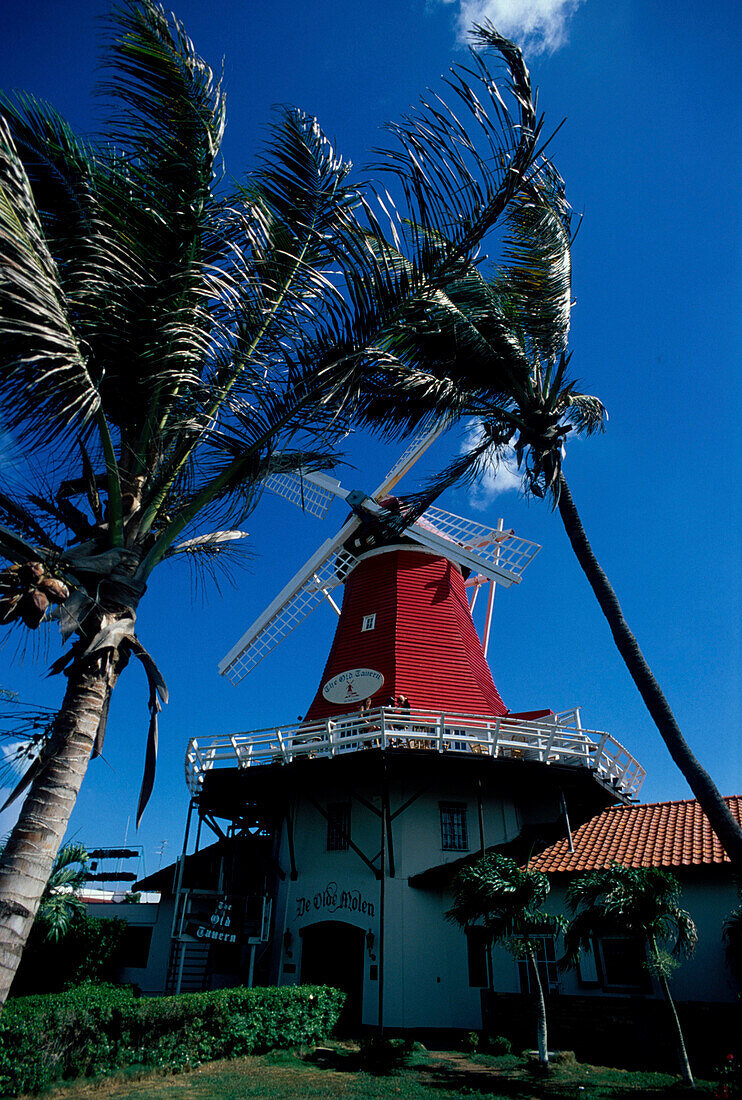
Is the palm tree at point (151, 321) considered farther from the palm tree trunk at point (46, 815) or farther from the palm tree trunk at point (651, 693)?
the palm tree trunk at point (651, 693)

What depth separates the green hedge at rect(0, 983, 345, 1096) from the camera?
8.78 meters

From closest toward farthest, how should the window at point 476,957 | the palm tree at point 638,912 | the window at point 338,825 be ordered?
1. the palm tree at point 638,912
2. the window at point 476,957
3. the window at point 338,825

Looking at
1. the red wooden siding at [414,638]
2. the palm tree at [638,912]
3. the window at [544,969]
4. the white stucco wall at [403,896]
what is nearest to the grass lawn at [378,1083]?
the palm tree at [638,912]

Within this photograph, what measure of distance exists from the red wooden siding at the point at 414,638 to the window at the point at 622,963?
19.3 feet

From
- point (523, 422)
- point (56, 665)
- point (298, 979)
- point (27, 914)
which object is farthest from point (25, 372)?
point (298, 979)

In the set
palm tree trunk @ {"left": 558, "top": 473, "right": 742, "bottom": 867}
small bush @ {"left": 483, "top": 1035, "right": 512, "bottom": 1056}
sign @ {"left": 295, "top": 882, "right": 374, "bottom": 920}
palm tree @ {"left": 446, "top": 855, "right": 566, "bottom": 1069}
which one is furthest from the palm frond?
sign @ {"left": 295, "top": 882, "right": 374, "bottom": 920}

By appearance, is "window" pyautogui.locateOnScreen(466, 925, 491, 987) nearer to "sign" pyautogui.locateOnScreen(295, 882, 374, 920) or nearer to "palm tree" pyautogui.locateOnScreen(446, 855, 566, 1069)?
"sign" pyautogui.locateOnScreen(295, 882, 374, 920)

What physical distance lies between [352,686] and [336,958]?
21.4ft

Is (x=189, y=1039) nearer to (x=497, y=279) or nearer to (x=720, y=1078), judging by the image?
(x=720, y=1078)

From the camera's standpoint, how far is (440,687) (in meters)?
17.6

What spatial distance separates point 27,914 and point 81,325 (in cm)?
403

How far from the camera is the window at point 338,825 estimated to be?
16.1m

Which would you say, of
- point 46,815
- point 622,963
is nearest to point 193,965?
point 622,963

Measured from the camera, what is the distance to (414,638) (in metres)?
18.2
